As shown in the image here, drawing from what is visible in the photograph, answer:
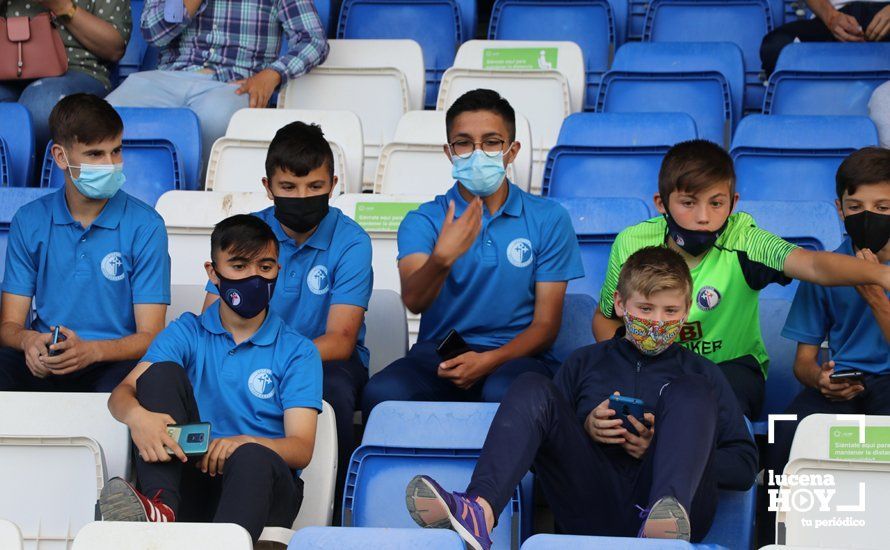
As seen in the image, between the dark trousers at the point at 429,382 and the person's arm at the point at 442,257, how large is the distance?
179 mm

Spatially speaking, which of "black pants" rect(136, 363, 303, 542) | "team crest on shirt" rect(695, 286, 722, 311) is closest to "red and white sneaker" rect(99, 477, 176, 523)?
"black pants" rect(136, 363, 303, 542)

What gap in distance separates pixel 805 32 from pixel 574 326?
100 inches

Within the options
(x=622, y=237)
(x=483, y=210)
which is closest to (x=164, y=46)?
(x=483, y=210)

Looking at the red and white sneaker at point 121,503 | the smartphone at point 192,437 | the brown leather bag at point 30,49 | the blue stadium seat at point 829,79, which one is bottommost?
the red and white sneaker at point 121,503

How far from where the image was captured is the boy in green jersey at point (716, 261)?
3857 millimetres

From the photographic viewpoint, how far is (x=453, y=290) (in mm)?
4250

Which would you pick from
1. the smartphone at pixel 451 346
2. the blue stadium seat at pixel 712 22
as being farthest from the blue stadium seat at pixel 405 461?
the blue stadium seat at pixel 712 22

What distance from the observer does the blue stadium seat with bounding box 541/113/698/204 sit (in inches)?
202

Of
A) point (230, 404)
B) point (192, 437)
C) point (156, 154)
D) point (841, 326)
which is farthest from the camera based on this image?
point (156, 154)

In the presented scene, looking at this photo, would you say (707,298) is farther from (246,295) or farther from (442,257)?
(246,295)

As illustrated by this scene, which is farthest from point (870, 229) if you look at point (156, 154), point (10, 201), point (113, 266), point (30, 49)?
point (30, 49)

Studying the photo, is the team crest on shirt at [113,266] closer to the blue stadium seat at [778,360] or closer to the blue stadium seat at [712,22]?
the blue stadium seat at [778,360]

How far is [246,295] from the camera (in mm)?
3561

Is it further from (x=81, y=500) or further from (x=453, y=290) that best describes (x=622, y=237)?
(x=81, y=500)
